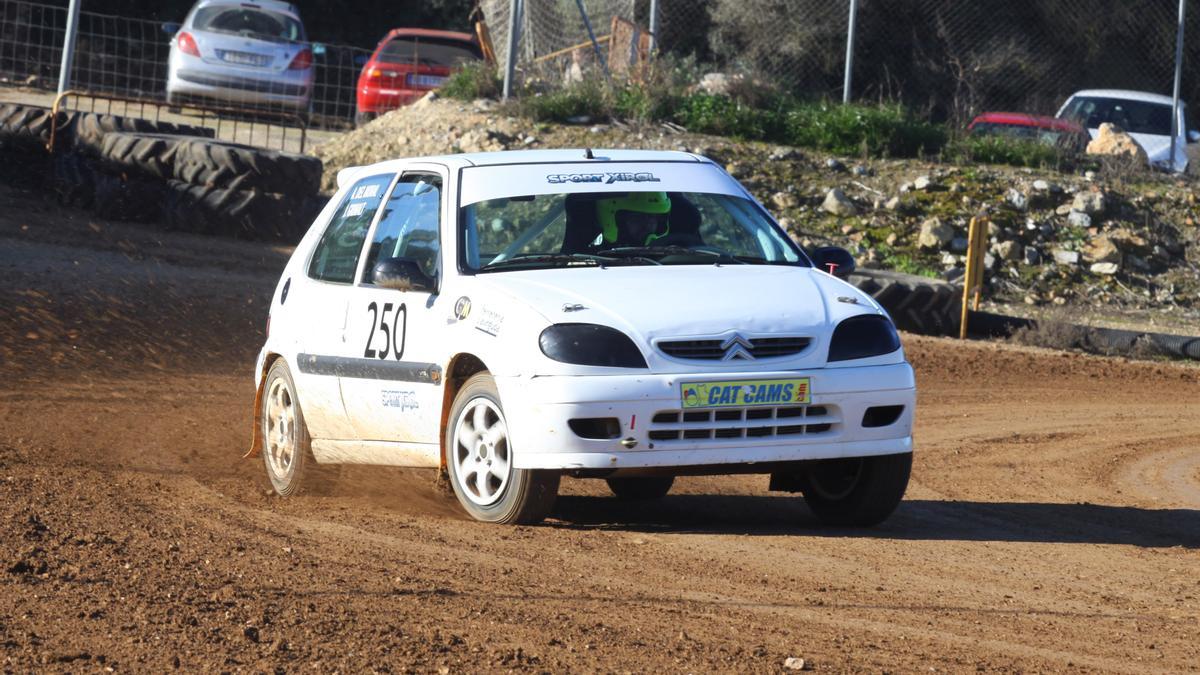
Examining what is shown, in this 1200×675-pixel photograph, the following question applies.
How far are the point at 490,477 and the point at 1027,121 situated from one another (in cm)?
1628

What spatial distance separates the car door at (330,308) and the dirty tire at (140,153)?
27.1ft

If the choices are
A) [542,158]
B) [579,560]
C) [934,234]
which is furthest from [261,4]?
[579,560]

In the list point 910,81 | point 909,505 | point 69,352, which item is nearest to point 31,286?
point 69,352

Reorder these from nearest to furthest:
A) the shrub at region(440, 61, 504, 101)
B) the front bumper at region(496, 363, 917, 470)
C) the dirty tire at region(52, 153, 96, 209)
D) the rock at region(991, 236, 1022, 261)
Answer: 1. the front bumper at region(496, 363, 917, 470)
2. the dirty tire at region(52, 153, 96, 209)
3. the rock at region(991, 236, 1022, 261)
4. the shrub at region(440, 61, 504, 101)

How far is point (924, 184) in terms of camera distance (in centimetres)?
1828

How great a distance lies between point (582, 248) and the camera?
721 cm

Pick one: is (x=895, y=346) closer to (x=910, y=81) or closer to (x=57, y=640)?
(x=57, y=640)

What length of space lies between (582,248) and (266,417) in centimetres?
212

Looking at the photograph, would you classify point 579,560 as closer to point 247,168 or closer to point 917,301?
point 917,301

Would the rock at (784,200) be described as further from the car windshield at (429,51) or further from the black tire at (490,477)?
the black tire at (490,477)

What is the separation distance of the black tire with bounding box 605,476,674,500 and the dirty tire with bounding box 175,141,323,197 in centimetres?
857

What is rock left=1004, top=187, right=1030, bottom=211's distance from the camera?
18.0 m

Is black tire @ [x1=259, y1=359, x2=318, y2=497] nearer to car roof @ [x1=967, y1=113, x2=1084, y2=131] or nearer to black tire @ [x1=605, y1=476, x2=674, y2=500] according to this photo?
black tire @ [x1=605, y1=476, x2=674, y2=500]

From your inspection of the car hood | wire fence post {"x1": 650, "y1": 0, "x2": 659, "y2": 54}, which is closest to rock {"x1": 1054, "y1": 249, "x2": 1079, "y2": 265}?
wire fence post {"x1": 650, "y1": 0, "x2": 659, "y2": 54}
